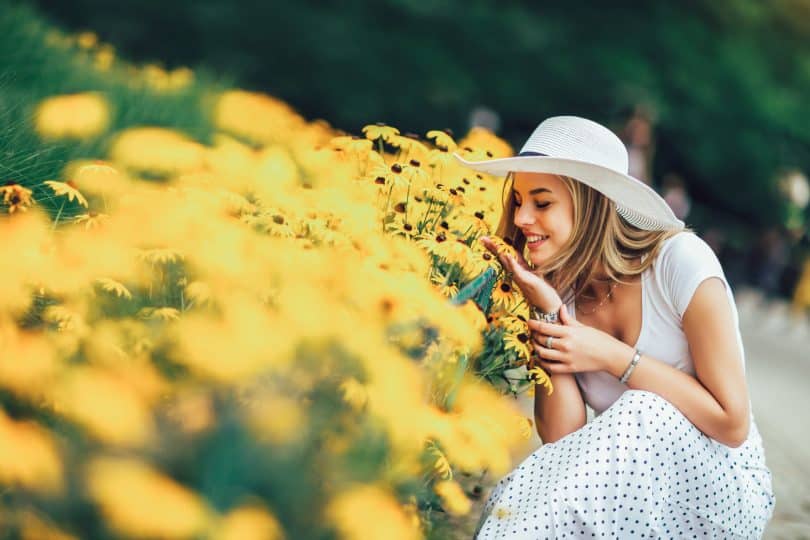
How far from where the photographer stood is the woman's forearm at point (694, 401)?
→ 2.11 meters

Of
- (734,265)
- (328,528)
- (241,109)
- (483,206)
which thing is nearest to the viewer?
(328,528)

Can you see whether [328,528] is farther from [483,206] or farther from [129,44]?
[129,44]

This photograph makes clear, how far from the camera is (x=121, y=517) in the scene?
921mm

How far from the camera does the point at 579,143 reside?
2.28m

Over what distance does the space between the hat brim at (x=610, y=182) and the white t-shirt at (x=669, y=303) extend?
89mm

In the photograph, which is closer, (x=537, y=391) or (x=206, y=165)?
(x=537, y=391)

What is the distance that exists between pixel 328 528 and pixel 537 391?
1342 millimetres

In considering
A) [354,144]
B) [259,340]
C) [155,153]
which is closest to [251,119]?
[155,153]

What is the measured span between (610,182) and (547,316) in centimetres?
36

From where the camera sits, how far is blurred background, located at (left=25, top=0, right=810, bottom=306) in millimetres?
7172

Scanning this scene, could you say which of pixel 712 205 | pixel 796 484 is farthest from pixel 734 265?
pixel 796 484

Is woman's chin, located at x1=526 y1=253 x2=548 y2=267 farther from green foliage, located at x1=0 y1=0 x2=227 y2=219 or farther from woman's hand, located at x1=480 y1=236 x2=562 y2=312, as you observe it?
green foliage, located at x1=0 y1=0 x2=227 y2=219

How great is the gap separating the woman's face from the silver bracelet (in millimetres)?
130

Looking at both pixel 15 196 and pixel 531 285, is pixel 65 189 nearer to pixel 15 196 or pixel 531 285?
pixel 15 196
